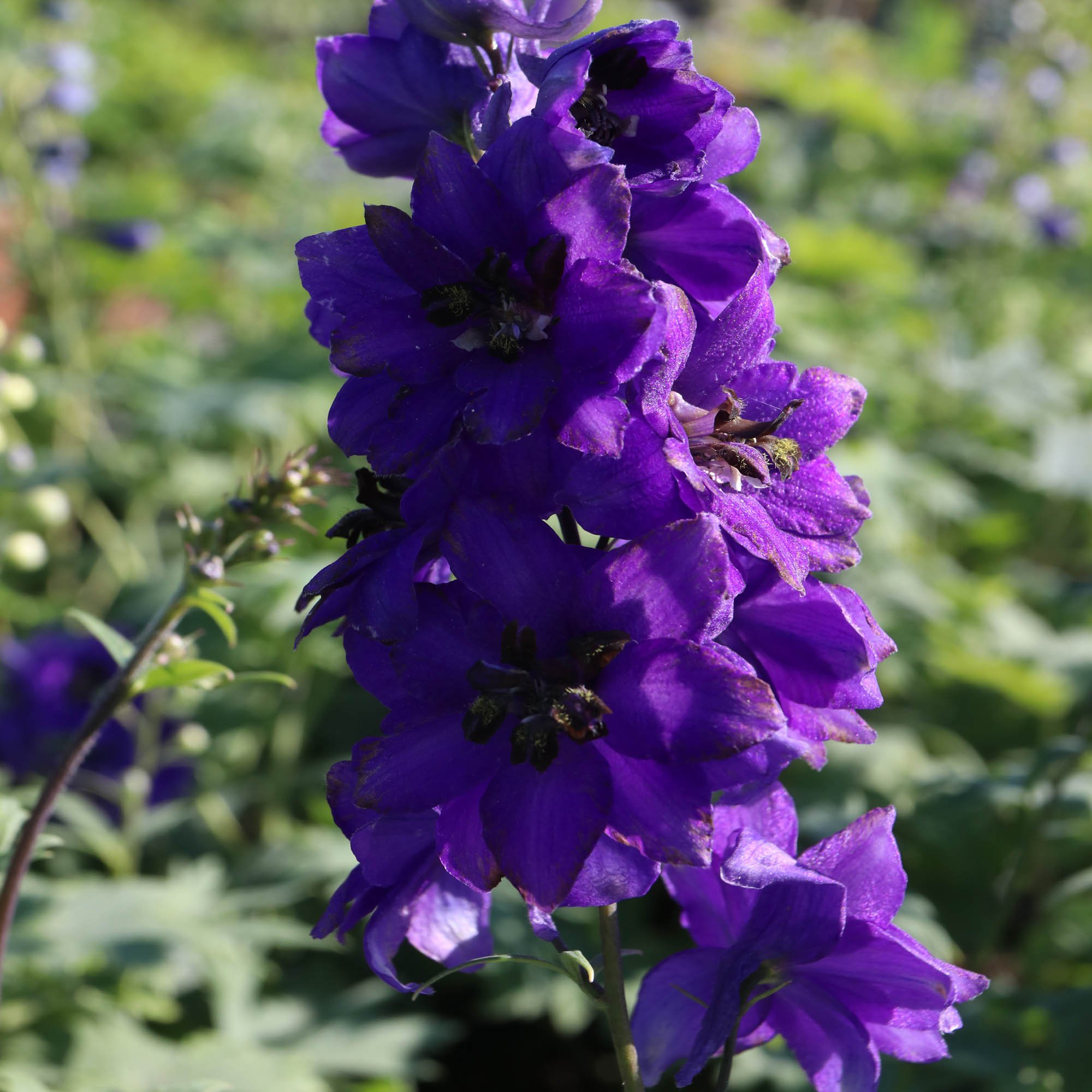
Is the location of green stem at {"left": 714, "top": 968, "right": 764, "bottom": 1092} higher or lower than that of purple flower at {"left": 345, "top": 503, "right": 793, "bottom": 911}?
lower

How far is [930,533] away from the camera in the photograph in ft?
14.8

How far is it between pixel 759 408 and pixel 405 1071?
1.97 m

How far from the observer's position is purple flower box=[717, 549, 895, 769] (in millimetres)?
973

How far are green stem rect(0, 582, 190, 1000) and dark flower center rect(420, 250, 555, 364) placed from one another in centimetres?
47

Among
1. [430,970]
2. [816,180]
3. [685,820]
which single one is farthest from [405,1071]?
[816,180]

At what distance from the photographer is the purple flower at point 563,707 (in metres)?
0.87

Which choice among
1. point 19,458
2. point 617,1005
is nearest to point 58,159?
point 19,458

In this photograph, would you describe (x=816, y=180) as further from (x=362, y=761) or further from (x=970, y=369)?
(x=362, y=761)

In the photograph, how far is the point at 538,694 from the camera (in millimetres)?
916

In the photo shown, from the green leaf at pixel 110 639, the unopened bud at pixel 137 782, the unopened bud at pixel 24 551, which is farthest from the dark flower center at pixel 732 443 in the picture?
the unopened bud at pixel 137 782

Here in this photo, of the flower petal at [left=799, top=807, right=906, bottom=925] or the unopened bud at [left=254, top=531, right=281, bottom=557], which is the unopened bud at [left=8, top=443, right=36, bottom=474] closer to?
the unopened bud at [left=254, top=531, right=281, bottom=557]

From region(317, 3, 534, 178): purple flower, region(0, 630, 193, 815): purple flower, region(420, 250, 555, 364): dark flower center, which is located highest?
region(317, 3, 534, 178): purple flower

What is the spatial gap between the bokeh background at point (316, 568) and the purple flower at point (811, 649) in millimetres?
824

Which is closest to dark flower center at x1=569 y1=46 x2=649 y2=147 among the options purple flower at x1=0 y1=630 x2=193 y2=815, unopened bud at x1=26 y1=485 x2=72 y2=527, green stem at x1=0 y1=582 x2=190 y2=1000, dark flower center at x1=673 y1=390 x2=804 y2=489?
dark flower center at x1=673 y1=390 x2=804 y2=489
